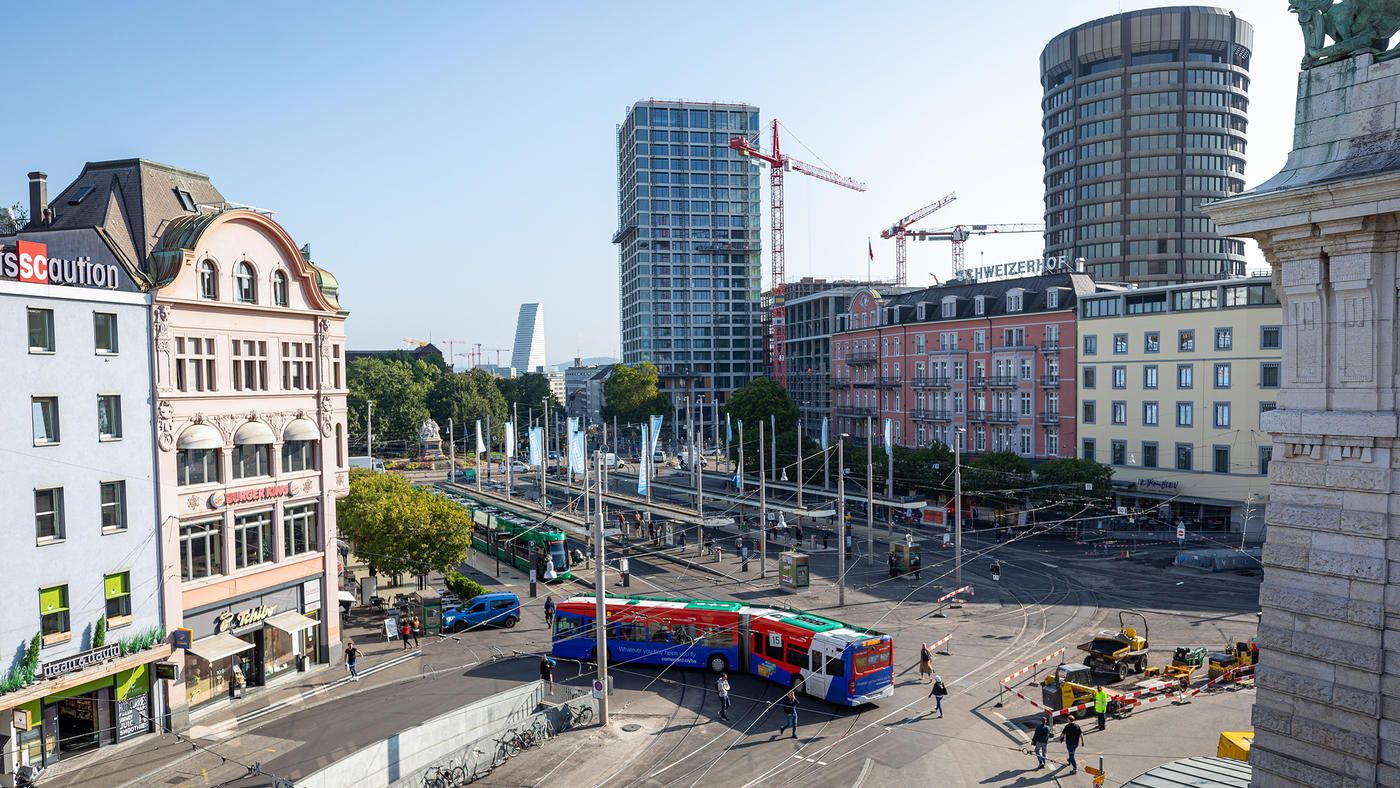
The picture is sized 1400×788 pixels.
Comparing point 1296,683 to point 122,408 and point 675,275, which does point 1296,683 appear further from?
point 675,275

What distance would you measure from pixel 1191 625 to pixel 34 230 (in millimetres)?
51139

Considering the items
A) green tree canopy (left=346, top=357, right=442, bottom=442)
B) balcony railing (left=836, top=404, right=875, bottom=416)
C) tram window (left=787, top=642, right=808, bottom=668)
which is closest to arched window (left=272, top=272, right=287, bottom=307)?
tram window (left=787, top=642, right=808, bottom=668)

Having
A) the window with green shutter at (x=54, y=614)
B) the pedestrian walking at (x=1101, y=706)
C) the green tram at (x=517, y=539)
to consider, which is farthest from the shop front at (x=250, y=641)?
the pedestrian walking at (x=1101, y=706)

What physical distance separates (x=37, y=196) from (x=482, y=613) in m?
26.3

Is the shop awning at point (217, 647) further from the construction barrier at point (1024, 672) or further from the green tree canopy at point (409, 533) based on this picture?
the construction barrier at point (1024, 672)

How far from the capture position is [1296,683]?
1372cm

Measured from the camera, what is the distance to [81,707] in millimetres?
29797

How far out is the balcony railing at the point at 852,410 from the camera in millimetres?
98744

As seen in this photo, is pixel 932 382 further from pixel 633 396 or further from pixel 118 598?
pixel 118 598

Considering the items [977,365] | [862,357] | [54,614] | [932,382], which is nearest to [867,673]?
[54,614]

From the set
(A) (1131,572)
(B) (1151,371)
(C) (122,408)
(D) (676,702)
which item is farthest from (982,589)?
(C) (122,408)

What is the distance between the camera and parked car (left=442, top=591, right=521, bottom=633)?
4603cm

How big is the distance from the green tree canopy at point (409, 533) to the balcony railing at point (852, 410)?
5803 centimetres

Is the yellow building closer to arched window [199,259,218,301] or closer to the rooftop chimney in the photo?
arched window [199,259,218,301]
